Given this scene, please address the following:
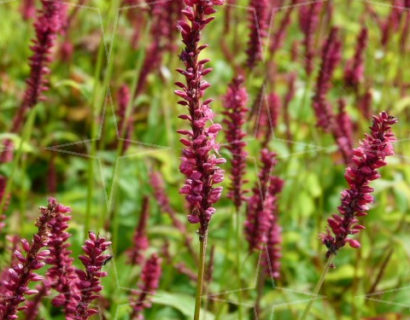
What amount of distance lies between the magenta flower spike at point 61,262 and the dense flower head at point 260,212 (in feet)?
1.82

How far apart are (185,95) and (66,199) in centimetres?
176

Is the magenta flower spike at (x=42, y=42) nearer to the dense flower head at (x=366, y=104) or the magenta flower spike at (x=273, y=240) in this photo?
the magenta flower spike at (x=273, y=240)

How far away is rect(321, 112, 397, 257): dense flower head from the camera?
1.01 m

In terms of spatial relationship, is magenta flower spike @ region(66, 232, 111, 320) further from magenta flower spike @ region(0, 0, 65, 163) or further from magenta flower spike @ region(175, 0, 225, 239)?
magenta flower spike @ region(0, 0, 65, 163)

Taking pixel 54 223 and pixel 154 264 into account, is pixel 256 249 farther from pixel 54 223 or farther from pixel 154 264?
pixel 54 223

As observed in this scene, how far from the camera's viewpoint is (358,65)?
8.61 ft

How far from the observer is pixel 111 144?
3342 millimetres

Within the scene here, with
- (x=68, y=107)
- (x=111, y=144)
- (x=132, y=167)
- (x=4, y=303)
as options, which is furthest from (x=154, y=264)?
(x=68, y=107)

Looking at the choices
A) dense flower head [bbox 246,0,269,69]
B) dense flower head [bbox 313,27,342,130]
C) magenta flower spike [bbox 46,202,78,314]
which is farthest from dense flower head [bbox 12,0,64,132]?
dense flower head [bbox 313,27,342,130]

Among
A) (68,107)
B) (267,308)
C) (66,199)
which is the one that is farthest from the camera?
(68,107)

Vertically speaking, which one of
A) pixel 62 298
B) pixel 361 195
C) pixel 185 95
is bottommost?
pixel 62 298

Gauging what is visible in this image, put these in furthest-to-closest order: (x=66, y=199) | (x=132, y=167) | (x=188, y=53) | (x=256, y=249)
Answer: (x=132, y=167) → (x=66, y=199) → (x=256, y=249) → (x=188, y=53)

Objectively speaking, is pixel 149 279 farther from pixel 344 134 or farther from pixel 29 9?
pixel 29 9

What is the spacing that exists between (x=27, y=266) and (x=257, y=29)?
1.18m
